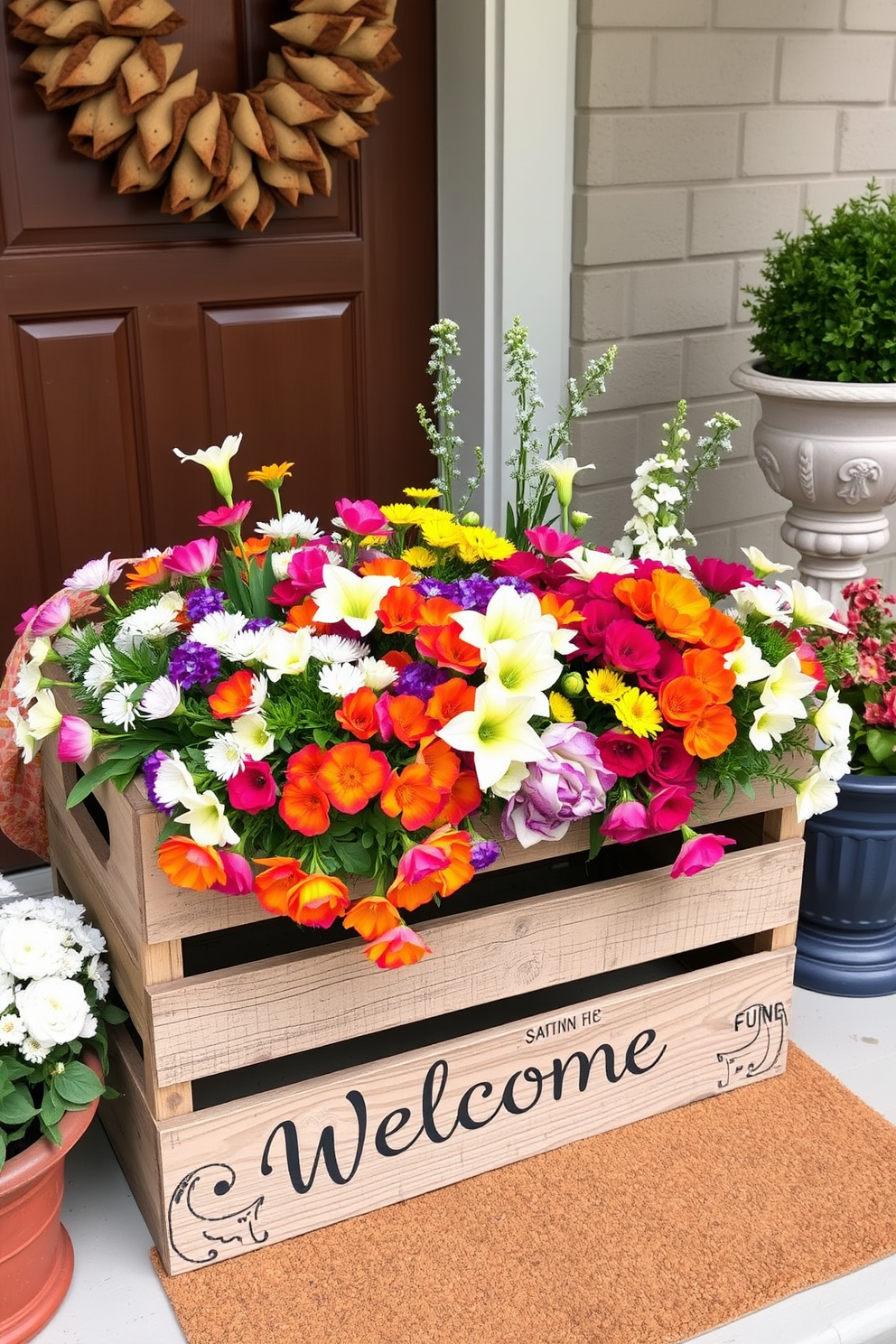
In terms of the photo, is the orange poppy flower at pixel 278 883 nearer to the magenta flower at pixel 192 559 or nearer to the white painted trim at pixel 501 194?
the magenta flower at pixel 192 559

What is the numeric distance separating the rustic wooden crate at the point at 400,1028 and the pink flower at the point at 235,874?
8cm

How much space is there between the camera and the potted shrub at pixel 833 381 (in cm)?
196

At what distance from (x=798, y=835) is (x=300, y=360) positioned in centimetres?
118

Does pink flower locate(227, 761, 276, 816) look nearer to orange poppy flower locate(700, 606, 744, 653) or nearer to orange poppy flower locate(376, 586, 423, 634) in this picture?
orange poppy flower locate(376, 586, 423, 634)

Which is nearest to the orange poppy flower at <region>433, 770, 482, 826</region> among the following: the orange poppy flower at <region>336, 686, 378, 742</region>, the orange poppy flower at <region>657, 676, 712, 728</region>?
the orange poppy flower at <region>336, 686, 378, 742</region>

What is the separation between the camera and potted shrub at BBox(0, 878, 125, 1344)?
1.26 meters

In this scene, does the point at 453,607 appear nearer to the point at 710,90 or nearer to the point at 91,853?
the point at 91,853

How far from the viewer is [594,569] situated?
1.45 m

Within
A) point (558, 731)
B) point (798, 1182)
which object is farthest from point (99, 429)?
point (798, 1182)

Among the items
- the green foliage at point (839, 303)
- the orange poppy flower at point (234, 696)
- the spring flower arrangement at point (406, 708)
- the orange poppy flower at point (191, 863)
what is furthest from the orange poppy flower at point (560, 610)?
the green foliage at point (839, 303)

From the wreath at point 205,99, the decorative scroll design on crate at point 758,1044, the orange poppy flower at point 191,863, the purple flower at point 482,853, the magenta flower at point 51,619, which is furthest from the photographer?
the wreath at point 205,99

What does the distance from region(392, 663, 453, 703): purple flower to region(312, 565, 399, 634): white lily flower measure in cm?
6

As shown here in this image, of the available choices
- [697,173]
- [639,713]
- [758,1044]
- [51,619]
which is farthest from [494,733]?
[697,173]

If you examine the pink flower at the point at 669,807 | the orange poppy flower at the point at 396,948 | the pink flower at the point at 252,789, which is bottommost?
the orange poppy flower at the point at 396,948
